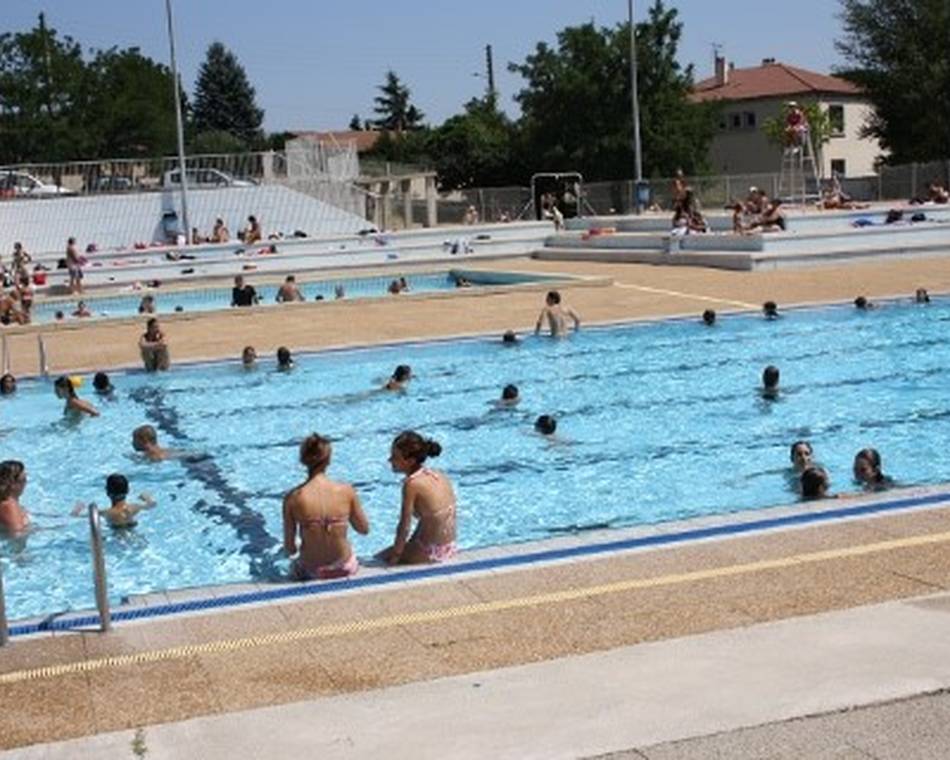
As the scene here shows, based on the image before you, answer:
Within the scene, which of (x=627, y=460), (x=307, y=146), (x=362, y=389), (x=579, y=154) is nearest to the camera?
(x=627, y=460)

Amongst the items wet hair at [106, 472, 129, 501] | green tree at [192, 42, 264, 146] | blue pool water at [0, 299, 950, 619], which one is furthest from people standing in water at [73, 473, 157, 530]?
green tree at [192, 42, 264, 146]

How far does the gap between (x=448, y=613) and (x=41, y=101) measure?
65423mm

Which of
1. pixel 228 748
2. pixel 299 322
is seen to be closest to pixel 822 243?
pixel 299 322

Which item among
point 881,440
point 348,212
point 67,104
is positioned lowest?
point 881,440

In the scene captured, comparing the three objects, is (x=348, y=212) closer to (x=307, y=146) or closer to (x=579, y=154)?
(x=307, y=146)

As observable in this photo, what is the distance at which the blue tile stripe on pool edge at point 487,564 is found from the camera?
6348 mm

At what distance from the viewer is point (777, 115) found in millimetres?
69688

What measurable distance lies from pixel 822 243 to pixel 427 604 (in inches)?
941

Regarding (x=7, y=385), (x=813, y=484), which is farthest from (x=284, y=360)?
(x=813, y=484)

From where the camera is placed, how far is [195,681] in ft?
17.3

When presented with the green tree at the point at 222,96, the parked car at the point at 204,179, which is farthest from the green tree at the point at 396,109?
the parked car at the point at 204,179

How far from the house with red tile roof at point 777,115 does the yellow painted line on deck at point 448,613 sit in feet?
213

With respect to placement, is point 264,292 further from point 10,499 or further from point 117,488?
point 10,499

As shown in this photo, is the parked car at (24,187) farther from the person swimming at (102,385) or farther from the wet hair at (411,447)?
the wet hair at (411,447)
